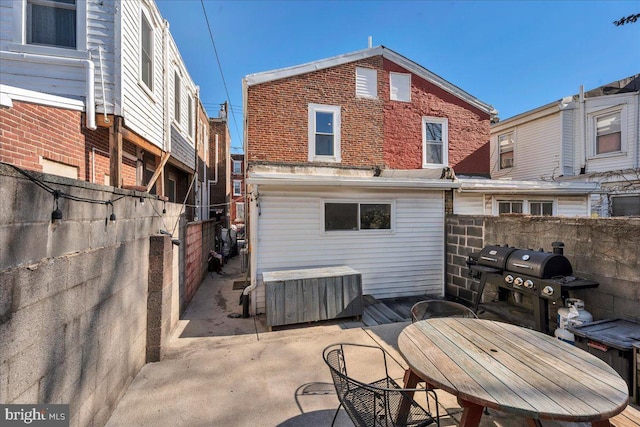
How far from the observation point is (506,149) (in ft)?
42.4

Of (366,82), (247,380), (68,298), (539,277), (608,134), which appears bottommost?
(247,380)

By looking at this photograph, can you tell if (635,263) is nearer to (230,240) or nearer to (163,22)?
(163,22)

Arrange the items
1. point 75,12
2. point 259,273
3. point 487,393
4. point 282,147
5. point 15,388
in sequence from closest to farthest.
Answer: point 15,388, point 487,393, point 75,12, point 259,273, point 282,147

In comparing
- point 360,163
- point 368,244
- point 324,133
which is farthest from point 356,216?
point 324,133

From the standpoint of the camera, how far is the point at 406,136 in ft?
29.3

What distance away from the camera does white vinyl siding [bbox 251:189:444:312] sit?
6.16 m

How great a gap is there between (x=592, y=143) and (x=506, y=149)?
9.49 feet

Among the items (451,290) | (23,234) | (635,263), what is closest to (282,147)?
(451,290)

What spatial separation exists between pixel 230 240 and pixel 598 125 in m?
16.2

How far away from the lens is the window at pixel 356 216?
6.63 meters

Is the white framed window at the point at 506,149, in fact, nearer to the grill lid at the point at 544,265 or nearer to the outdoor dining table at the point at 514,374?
the grill lid at the point at 544,265

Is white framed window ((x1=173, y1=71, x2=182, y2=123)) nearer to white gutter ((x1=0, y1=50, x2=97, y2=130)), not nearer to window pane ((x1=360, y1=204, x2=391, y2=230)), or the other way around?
white gutter ((x1=0, y1=50, x2=97, y2=130))

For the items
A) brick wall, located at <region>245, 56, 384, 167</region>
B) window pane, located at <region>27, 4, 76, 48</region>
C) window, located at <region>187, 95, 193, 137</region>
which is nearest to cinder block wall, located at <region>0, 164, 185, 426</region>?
window pane, located at <region>27, 4, 76, 48</region>

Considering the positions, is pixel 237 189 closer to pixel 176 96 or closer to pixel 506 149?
pixel 176 96
